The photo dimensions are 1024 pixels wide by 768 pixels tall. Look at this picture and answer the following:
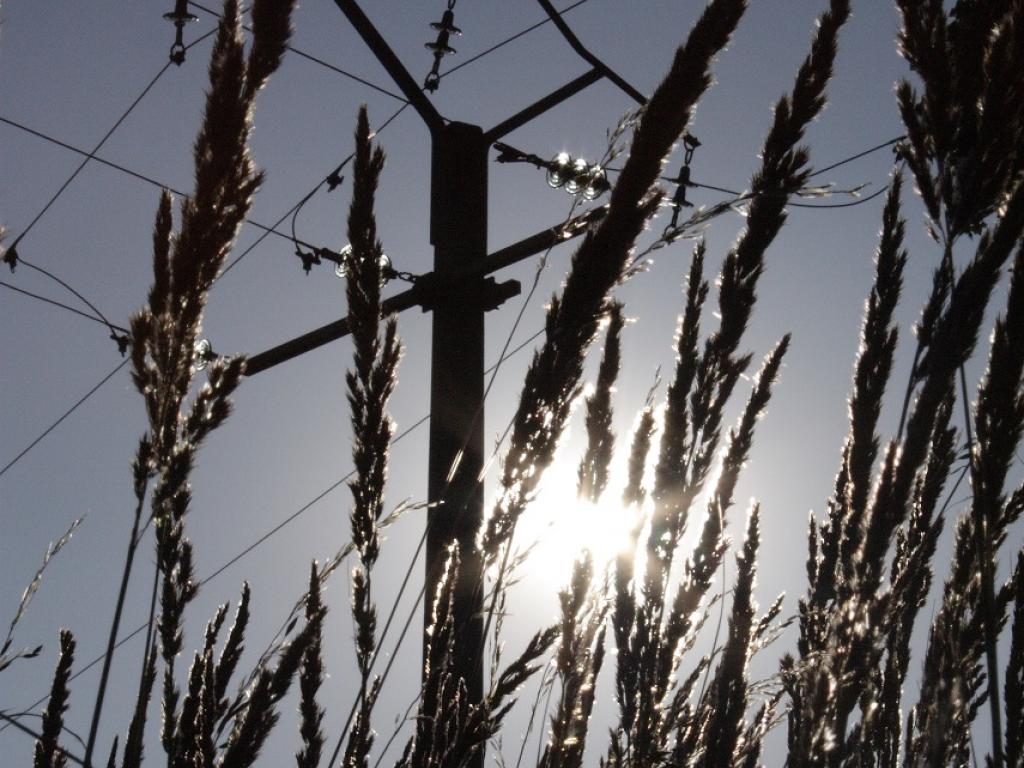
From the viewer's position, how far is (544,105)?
4871 millimetres

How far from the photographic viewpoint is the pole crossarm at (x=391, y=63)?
4.05 meters

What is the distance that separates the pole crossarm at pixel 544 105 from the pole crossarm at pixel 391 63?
11.9 inches

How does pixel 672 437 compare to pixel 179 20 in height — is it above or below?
below

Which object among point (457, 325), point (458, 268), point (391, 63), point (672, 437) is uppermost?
point (391, 63)

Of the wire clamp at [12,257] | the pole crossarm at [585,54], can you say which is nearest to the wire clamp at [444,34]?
the pole crossarm at [585,54]

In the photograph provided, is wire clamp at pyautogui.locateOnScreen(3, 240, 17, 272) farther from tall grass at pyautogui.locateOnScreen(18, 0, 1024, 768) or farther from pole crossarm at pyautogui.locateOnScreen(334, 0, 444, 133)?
tall grass at pyautogui.locateOnScreen(18, 0, 1024, 768)

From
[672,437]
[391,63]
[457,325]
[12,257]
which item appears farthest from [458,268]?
[12,257]

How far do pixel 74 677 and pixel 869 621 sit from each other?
171 cm

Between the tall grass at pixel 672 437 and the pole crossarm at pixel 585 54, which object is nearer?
the tall grass at pixel 672 437

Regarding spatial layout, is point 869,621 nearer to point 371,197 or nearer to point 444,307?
point 371,197

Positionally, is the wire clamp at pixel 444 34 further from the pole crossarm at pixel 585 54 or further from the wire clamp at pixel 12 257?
the wire clamp at pixel 12 257

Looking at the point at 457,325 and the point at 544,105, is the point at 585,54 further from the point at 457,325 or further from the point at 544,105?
the point at 457,325

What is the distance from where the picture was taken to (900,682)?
2395 mm

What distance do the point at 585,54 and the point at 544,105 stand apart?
35 centimetres
